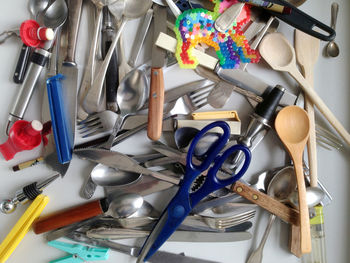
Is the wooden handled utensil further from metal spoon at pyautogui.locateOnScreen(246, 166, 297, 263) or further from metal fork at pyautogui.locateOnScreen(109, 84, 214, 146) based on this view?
metal spoon at pyautogui.locateOnScreen(246, 166, 297, 263)

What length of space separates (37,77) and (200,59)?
1.09 ft

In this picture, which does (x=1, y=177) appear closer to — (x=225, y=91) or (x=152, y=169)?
(x=152, y=169)

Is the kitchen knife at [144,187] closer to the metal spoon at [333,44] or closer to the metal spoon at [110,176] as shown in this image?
the metal spoon at [110,176]

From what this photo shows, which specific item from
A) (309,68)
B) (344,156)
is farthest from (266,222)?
(309,68)

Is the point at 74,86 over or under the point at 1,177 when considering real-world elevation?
over

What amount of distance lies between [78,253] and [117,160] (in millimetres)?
209

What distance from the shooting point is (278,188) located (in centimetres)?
72

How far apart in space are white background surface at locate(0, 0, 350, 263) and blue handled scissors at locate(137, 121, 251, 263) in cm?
7

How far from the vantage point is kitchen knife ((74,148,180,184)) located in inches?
26.8

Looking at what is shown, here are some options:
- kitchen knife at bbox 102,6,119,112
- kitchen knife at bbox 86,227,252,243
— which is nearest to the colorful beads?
kitchen knife at bbox 102,6,119,112

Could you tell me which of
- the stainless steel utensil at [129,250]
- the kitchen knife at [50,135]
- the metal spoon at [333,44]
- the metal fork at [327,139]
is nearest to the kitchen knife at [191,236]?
the stainless steel utensil at [129,250]

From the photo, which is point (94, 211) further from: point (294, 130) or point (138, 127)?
point (294, 130)

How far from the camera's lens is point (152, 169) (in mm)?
714

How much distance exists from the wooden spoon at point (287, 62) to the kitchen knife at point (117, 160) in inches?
12.5
